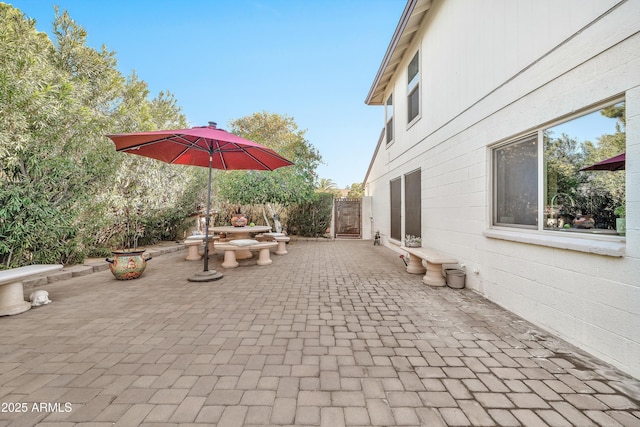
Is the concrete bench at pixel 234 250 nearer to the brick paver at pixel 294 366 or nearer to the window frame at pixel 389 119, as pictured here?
the brick paver at pixel 294 366

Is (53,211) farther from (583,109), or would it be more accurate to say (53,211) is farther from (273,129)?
(273,129)

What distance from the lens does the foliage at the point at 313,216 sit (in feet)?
36.3

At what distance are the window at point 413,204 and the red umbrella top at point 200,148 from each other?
3.30 meters

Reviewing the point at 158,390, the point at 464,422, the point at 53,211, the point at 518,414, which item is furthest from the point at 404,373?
the point at 53,211

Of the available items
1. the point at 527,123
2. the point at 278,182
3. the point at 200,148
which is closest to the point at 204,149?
the point at 200,148

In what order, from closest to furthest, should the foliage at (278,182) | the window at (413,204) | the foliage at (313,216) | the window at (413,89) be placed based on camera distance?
the window at (413,204) → the window at (413,89) → the foliage at (278,182) → the foliage at (313,216)

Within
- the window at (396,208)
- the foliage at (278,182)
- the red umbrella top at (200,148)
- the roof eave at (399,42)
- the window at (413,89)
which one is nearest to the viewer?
the red umbrella top at (200,148)

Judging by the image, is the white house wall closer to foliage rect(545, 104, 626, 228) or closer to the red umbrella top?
foliage rect(545, 104, 626, 228)

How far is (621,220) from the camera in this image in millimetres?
2090

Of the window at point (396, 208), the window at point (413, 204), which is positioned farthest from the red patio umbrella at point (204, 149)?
the window at point (396, 208)

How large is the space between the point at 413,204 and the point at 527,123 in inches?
141

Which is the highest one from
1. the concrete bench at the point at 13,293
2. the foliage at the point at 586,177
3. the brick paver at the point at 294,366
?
the foliage at the point at 586,177

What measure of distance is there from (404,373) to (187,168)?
8.30 meters

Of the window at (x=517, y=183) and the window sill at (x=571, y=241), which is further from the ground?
the window at (x=517, y=183)
